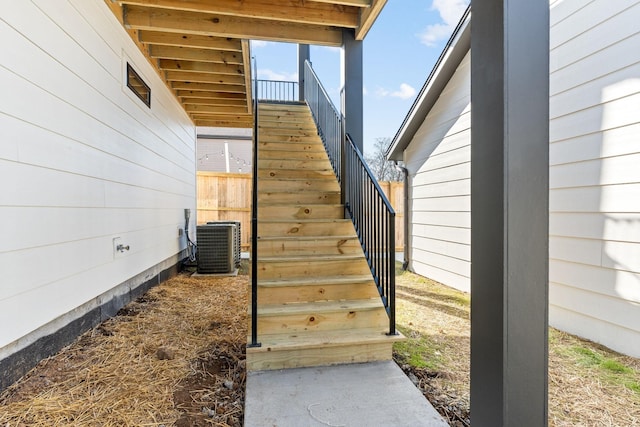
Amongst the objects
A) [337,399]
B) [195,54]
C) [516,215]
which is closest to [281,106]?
[195,54]

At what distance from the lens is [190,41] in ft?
12.5

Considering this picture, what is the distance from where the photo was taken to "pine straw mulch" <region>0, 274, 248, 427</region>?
5.27 ft

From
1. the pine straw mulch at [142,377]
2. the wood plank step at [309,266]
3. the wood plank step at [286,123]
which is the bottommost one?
the pine straw mulch at [142,377]

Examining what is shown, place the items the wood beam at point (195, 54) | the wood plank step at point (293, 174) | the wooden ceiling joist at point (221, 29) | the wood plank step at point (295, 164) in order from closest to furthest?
1. the wooden ceiling joist at point (221, 29)
2. the wood beam at point (195, 54)
3. the wood plank step at point (293, 174)
4. the wood plank step at point (295, 164)

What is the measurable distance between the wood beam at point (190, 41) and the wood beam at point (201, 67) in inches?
20.0

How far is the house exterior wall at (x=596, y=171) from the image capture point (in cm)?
239

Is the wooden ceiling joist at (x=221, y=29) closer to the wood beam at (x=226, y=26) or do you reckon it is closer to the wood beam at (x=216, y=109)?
the wood beam at (x=226, y=26)

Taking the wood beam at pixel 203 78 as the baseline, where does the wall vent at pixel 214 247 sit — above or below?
below

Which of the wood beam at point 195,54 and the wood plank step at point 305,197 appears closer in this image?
the wood plank step at point 305,197

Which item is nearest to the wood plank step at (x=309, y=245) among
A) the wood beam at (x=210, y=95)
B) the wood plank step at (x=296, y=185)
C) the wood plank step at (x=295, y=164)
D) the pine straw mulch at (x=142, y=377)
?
the pine straw mulch at (x=142, y=377)

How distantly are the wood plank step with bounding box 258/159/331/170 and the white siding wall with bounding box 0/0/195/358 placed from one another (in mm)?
1396

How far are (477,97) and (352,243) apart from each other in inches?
84.7

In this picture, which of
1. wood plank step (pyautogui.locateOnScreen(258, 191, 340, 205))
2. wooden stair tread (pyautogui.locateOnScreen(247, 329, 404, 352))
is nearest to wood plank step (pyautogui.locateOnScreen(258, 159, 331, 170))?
wood plank step (pyautogui.locateOnScreen(258, 191, 340, 205))

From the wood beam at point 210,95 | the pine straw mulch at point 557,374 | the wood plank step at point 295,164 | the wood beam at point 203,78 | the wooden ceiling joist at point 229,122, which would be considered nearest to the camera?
the pine straw mulch at point 557,374
